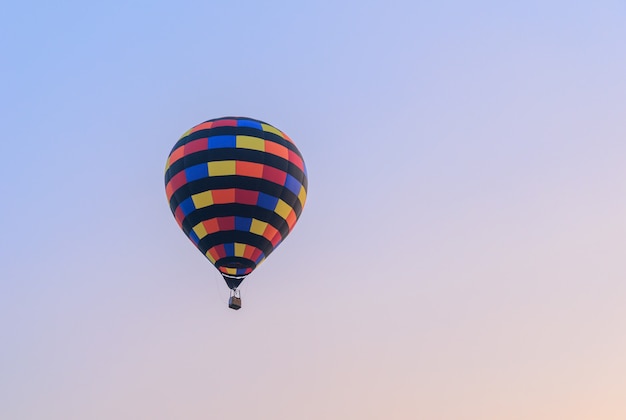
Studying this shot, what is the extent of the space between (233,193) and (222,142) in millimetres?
1904

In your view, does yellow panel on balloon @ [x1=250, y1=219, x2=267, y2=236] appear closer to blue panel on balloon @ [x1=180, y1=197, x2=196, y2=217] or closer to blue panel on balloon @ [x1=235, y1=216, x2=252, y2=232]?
blue panel on balloon @ [x1=235, y1=216, x2=252, y2=232]

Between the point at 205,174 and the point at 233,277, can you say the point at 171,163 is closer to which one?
the point at 205,174

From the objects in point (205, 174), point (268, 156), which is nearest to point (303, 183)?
point (268, 156)

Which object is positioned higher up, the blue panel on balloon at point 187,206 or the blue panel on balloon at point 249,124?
the blue panel on balloon at point 249,124

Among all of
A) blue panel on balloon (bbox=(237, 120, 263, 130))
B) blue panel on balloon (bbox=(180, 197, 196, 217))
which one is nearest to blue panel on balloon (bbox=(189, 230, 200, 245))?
blue panel on balloon (bbox=(180, 197, 196, 217))

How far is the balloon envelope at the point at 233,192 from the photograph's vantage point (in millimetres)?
27141

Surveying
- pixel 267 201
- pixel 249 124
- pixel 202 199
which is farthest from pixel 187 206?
pixel 249 124

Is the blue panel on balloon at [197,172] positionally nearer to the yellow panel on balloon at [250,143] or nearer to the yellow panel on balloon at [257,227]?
the yellow panel on balloon at [250,143]

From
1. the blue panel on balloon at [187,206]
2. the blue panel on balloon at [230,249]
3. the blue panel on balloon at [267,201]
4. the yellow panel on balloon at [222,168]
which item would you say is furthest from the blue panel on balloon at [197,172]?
the blue panel on balloon at [230,249]

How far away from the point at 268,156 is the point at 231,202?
82.2 inches

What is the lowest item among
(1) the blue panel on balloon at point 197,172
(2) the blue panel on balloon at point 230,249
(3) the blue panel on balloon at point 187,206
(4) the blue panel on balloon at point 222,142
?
(2) the blue panel on balloon at point 230,249

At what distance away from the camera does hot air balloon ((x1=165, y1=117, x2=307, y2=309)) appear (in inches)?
1069

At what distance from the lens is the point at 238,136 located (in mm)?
27859

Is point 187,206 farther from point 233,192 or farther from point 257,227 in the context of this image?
point 257,227
